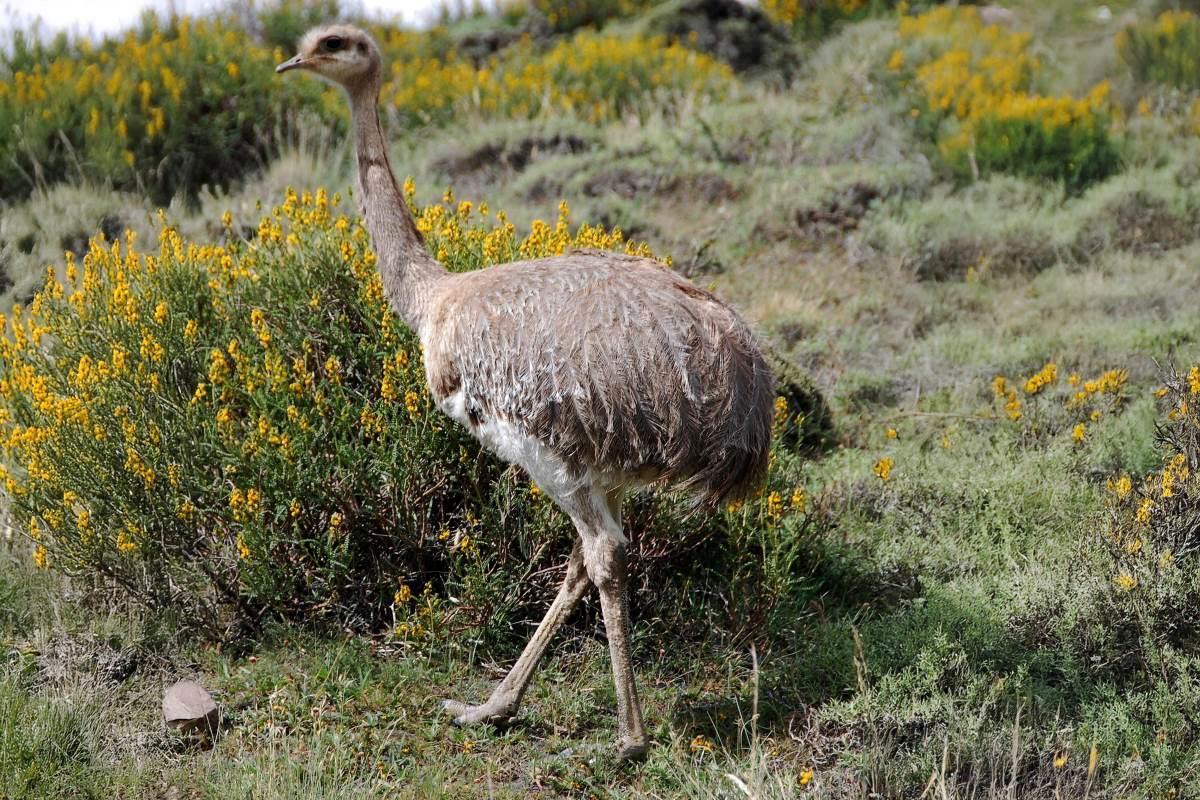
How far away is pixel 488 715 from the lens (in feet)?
14.7

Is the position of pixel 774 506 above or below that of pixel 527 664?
above

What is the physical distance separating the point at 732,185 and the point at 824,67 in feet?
11.0

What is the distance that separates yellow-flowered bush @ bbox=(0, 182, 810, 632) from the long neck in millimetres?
203

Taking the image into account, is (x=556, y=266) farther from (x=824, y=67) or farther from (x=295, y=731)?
(x=824, y=67)

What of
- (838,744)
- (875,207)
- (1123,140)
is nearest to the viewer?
(838,744)

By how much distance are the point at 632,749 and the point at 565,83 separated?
7.80 metres

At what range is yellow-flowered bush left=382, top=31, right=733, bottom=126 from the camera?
34.7 ft

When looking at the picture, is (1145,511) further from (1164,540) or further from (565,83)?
(565,83)

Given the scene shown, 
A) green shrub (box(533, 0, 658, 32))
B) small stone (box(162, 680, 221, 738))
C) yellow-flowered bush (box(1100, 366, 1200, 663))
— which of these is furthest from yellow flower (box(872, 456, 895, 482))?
green shrub (box(533, 0, 658, 32))

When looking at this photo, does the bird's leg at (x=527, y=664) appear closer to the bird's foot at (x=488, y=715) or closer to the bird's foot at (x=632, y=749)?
the bird's foot at (x=488, y=715)

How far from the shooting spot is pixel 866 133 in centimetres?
970

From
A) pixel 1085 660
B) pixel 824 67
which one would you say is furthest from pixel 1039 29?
pixel 1085 660

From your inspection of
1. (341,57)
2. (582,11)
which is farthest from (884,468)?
(582,11)

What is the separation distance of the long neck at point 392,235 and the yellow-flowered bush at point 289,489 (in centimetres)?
20
